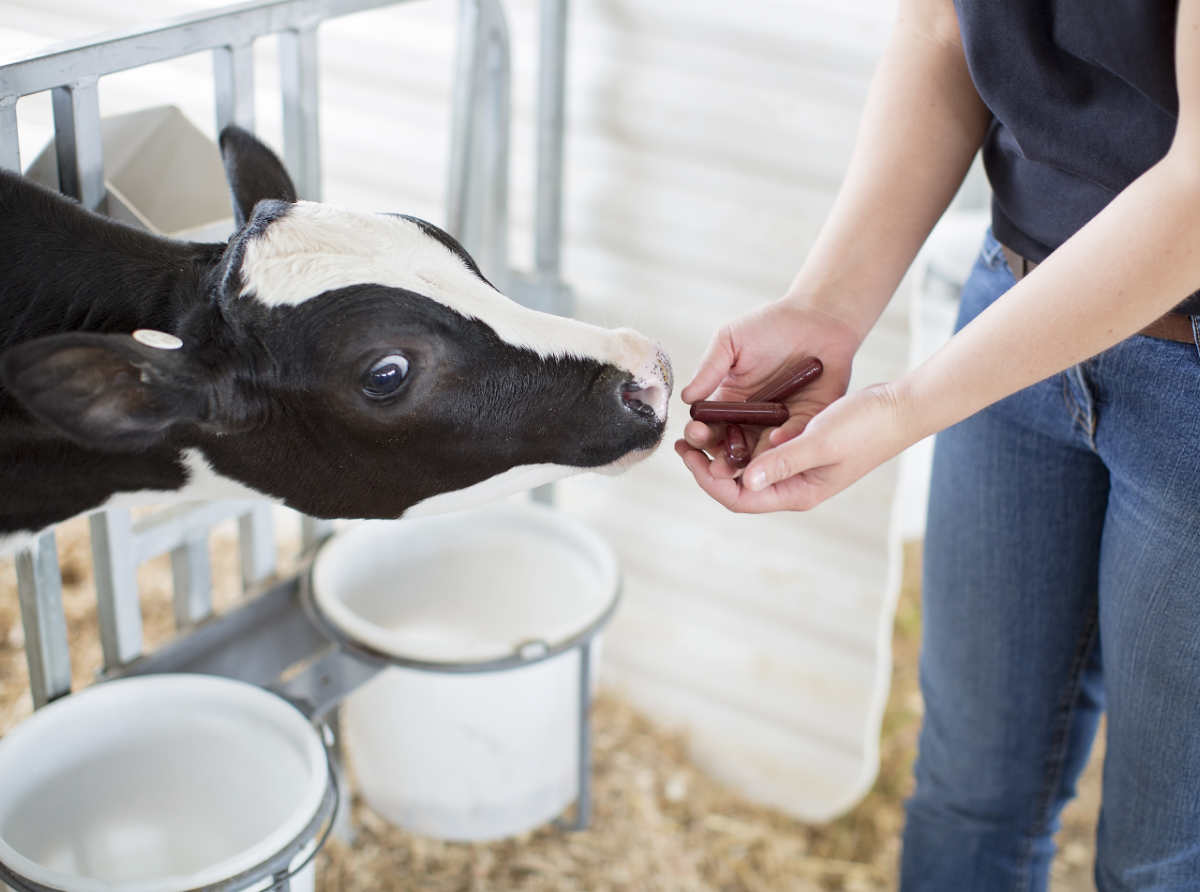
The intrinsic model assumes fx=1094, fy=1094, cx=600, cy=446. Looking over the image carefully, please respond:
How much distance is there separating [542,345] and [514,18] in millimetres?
985

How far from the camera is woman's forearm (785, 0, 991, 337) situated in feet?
3.65

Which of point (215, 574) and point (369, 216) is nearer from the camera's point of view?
point (369, 216)

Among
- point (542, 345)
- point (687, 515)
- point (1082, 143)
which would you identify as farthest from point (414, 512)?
point (687, 515)

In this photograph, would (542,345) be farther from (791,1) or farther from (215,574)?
(215,574)

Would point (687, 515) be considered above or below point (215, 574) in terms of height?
above

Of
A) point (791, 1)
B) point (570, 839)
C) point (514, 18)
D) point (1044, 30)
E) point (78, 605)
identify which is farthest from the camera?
point (78, 605)

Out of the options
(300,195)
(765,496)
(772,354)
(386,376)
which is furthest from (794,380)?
(300,195)

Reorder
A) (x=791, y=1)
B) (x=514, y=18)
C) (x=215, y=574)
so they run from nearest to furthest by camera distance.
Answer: (x=791, y=1)
(x=514, y=18)
(x=215, y=574)

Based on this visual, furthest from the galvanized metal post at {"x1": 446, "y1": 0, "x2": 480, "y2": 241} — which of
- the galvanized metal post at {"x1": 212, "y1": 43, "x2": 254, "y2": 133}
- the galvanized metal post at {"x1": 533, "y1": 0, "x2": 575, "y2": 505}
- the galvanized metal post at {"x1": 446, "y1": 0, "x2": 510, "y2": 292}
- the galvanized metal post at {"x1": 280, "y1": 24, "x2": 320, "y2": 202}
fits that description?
the galvanized metal post at {"x1": 212, "y1": 43, "x2": 254, "y2": 133}

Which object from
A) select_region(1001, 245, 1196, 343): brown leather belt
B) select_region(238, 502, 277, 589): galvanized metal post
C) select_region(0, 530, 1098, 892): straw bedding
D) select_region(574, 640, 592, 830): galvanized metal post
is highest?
select_region(1001, 245, 1196, 343): brown leather belt

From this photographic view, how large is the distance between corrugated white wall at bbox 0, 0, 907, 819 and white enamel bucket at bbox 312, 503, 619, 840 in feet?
0.94

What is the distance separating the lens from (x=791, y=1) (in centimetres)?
161

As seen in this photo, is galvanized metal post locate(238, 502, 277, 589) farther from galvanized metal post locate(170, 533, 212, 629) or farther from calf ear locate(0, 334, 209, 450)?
calf ear locate(0, 334, 209, 450)

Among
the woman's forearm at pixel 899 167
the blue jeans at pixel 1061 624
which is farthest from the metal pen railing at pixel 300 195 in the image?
the woman's forearm at pixel 899 167
